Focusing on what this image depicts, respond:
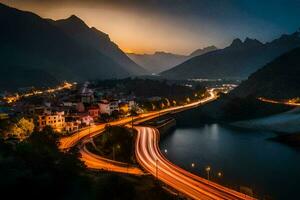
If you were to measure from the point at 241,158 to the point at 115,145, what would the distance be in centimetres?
1788

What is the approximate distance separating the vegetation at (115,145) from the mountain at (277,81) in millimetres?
77561

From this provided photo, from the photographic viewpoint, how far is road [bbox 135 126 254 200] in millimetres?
28891

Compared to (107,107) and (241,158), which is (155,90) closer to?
(107,107)

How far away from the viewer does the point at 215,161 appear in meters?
50.6

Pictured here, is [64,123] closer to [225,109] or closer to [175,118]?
[175,118]

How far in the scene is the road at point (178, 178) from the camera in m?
28.9

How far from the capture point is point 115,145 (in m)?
50.1

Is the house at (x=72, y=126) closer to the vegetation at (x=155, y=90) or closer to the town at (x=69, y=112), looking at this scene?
the town at (x=69, y=112)

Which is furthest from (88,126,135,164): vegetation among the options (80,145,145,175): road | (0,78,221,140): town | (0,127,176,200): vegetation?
(0,127,176,200): vegetation

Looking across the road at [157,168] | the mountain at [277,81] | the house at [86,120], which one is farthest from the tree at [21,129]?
the mountain at [277,81]

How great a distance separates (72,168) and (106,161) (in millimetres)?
11318

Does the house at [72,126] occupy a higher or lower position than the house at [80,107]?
lower

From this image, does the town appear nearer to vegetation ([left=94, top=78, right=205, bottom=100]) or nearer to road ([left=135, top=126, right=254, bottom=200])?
vegetation ([left=94, top=78, right=205, bottom=100])

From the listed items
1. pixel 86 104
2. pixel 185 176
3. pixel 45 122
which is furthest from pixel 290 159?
pixel 86 104
